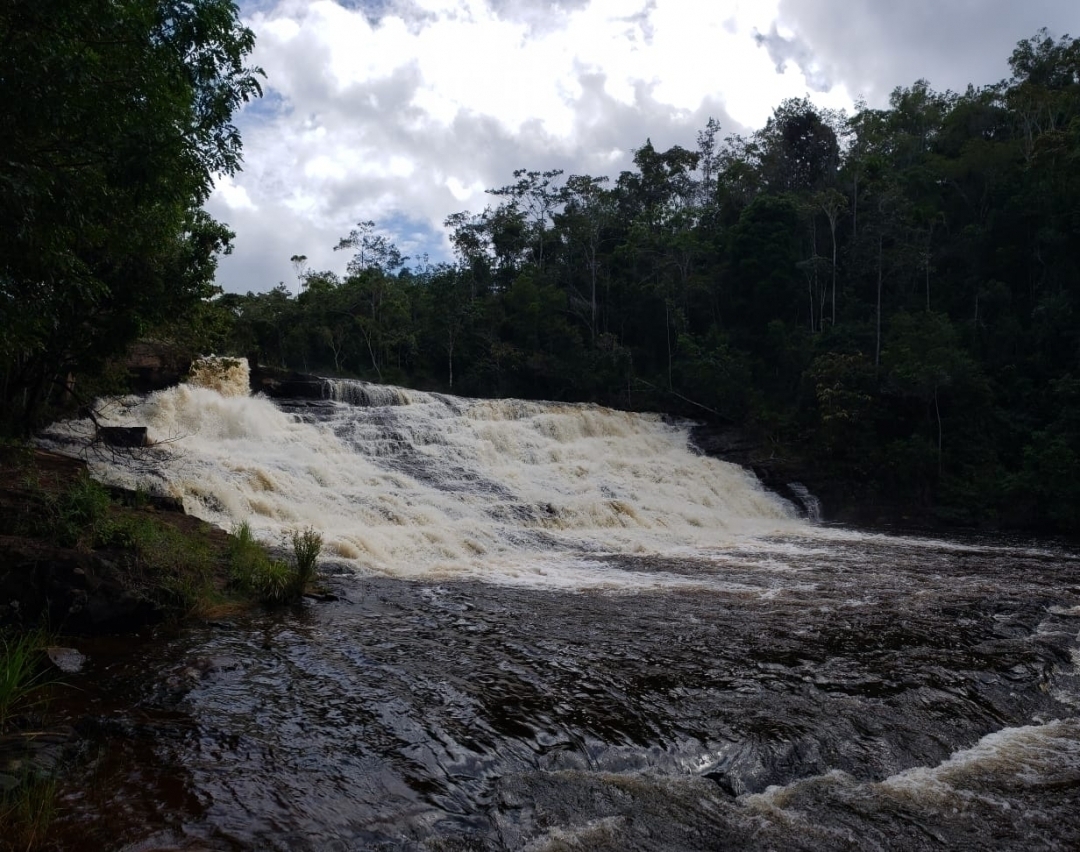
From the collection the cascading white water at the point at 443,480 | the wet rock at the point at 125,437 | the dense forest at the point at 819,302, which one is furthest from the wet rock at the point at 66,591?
the dense forest at the point at 819,302

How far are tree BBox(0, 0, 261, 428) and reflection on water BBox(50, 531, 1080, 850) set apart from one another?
10.8 ft

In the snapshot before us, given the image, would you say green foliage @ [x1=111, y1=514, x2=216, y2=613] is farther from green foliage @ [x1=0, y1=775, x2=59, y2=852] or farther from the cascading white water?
green foliage @ [x1=0, y1=775, x2=59, y2=852]

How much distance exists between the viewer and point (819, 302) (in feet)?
107

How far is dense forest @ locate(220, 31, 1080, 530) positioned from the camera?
2230 cm

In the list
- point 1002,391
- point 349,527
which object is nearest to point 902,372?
point 1002,391

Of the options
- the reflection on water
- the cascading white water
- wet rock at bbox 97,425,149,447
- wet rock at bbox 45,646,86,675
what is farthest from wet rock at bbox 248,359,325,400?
wet rock at bbox 45,646,86,675

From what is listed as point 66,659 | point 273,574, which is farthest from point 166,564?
point 66,659

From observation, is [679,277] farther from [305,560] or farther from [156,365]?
[305,560]

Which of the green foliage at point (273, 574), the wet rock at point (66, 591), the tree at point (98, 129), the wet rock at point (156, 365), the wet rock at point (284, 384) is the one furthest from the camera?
the wet rock at point (284, 384)

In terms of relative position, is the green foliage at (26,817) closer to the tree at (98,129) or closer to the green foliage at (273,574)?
the tree at (98,129)

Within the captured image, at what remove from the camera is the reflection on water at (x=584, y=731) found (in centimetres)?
376

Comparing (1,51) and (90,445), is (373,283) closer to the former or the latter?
(90,445)

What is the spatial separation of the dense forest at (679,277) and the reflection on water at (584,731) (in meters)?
3.63

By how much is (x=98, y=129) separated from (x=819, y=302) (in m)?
31.5
